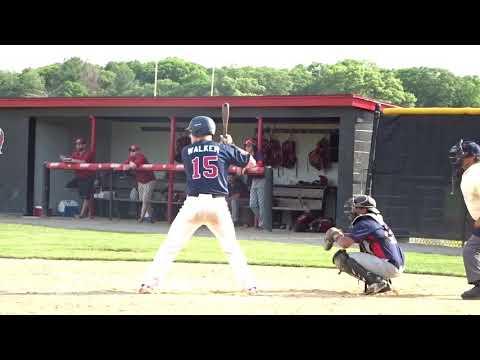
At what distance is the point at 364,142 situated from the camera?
66.7 feet

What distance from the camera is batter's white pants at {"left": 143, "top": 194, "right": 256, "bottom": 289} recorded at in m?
9.34

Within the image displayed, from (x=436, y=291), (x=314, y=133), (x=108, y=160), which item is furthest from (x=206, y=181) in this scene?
(x=108, y=160)

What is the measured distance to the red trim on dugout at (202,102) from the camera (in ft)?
65.6

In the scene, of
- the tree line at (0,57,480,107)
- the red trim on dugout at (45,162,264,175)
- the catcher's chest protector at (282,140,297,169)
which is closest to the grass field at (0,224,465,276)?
the red trim on dugout at (45,162,264,175)

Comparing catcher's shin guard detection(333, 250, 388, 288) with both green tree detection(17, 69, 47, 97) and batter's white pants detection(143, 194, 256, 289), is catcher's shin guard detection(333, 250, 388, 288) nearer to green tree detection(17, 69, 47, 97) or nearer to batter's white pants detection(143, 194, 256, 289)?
batter's white pants detection(143, 194, 256, 289)

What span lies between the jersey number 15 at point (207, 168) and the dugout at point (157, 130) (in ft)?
34.5

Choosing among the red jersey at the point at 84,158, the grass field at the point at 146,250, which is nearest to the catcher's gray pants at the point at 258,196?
the grass field at the point at 146,250

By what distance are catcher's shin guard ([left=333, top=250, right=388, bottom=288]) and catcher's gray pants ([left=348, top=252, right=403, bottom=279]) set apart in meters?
0.04

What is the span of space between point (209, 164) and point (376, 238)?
2004 mm

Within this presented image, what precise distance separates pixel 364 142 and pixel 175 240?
37.9 ft

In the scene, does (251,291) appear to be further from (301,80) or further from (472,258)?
(301,80)

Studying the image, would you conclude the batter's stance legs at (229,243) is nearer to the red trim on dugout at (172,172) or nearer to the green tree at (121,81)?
the red trim on dugout at (172,172)

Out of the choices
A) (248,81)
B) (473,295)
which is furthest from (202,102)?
(248,81)

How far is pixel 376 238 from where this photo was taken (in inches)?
390
